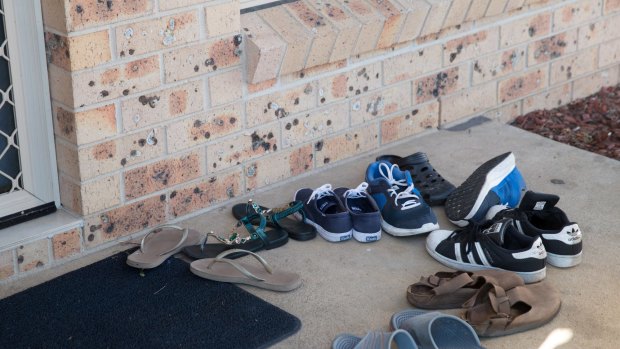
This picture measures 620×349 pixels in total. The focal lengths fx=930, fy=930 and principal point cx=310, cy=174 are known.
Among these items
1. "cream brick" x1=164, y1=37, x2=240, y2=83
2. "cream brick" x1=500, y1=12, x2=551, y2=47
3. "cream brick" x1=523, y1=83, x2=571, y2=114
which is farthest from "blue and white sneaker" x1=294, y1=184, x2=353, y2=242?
"cream brick" x1=523, y1=83, x2=571, y2=114

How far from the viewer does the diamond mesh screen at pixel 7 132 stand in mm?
2933

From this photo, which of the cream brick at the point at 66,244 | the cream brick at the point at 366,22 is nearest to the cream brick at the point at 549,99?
the cream brick at the point at 366,22

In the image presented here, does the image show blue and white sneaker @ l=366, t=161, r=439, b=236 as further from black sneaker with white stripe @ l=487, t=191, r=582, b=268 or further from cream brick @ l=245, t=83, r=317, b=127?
cream brick @ l=245, t=83, r=317, b=127

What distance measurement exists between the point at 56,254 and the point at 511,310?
1.48 meters

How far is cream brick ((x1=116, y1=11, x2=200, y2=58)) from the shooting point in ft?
9.84

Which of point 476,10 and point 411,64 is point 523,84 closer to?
point 476,10

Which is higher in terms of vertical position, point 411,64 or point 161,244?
point 411,64

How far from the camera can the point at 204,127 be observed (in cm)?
332

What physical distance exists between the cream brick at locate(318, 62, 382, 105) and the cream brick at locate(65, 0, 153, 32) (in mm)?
864

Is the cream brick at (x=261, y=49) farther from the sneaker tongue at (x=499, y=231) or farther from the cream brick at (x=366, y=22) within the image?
the sneaker tongue at (x=499, y=231)

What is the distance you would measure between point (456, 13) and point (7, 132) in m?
1.91

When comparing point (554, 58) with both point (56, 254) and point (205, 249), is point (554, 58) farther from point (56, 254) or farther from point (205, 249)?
point (56, 254)

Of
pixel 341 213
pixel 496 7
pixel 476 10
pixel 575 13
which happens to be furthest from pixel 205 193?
pixel 575 13

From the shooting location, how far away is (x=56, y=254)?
3074 millimetres
